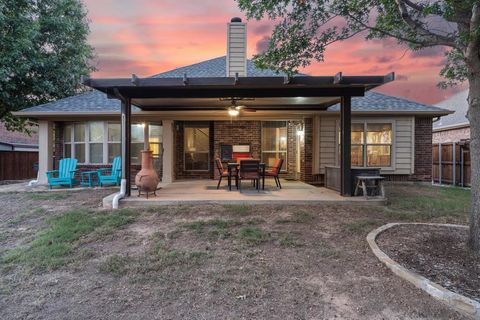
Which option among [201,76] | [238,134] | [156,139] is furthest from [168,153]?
[201,76]

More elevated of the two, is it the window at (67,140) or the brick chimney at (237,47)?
the brick chimney at (237,47)

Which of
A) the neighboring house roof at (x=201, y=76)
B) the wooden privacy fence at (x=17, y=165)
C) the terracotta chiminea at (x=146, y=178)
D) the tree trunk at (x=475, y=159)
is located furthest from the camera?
the wooden privacy fence at (x=17, y=165)

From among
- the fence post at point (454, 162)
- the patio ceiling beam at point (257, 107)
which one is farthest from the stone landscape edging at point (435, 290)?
the fence post at point (454, 162)

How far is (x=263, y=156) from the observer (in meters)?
11.4

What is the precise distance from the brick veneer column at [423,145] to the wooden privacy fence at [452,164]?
7.02 feet

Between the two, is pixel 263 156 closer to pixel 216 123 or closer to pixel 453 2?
pixel 216 123

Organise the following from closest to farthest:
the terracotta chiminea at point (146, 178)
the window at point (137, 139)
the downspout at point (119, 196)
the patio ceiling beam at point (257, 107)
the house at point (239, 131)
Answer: the downspout at point (119, 196), the terracotta chiminea at point (146, 178), the patio ceiling beam at point (257, 107), the house at point (239, 131), the window at point (137, 139)

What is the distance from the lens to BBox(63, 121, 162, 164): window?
35.0 feet

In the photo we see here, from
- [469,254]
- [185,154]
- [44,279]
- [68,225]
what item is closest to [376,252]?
[469,254]

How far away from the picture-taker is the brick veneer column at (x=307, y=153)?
10.4 m

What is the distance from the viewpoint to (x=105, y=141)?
34.9 ft

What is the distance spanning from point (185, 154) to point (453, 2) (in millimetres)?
9355

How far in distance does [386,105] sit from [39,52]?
1441cm

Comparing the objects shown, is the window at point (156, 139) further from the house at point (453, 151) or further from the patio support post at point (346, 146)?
the house at point (453, 151)
